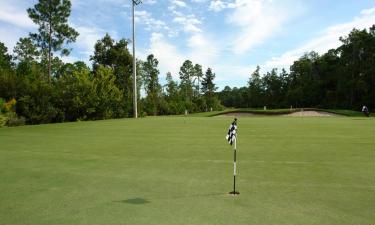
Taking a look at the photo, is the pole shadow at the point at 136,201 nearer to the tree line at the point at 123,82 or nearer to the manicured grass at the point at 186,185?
the manicured grass at the point at 186,185

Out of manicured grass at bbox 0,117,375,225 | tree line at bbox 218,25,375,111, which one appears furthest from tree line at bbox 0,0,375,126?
manicured grass at bbox 0,117,375,225

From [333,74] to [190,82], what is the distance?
31590mm

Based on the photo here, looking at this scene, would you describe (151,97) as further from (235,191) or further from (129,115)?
(235,191)

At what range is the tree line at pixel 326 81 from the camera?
2355 inches

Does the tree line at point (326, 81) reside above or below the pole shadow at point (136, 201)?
above

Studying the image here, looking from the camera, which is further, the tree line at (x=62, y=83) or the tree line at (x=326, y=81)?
the tree line at (x=326, y=81)

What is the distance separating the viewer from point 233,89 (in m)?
118

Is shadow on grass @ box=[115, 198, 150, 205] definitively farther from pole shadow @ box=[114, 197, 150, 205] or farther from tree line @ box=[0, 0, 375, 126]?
tree line @ box=[0, 0, 375, 126]

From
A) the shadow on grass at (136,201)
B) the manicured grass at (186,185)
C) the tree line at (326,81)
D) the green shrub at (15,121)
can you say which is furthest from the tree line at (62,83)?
the tree line at (326,81)

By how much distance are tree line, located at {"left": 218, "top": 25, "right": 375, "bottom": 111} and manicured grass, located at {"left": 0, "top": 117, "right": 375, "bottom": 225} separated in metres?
55.6

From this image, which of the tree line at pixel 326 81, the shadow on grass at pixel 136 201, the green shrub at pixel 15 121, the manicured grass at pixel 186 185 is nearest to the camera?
the manicured grass at pixel 186 185

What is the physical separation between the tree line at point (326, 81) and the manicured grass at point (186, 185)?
55607mm

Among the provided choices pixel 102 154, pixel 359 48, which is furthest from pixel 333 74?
pixel 102 154

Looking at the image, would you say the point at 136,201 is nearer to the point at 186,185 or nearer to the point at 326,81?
the point at 186,185
